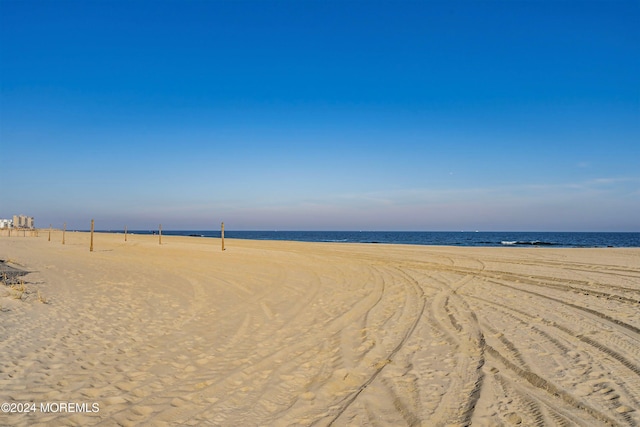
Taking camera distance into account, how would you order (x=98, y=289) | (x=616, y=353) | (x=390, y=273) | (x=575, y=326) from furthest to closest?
(x=390, y=273)
(x=98, y=289)
(x=575, y=326)
(x=616, y=353)

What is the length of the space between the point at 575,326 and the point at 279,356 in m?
5.57

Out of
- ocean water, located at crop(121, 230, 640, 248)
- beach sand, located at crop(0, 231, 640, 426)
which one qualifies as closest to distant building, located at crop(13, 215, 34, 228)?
ocean water, located at crop(121, 230, 640, 248)

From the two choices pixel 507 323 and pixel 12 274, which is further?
pixel 12 274

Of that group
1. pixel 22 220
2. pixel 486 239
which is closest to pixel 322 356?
pixel 486 239

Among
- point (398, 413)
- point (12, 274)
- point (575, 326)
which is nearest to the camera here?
point (398, 413)

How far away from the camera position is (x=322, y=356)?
19.4 ft

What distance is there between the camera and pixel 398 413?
4062 millimetres

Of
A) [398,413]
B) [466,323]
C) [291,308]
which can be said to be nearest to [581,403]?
[398,413]

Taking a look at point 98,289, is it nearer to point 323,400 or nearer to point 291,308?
point 291,308

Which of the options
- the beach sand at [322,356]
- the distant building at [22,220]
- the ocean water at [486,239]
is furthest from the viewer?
the distant building at [22,220]

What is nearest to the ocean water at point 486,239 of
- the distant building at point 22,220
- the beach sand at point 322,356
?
the beach sand at point 322,356

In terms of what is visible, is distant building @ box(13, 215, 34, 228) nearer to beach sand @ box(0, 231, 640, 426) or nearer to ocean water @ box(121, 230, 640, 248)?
ocean water @ box(121, 230, 640, 248)

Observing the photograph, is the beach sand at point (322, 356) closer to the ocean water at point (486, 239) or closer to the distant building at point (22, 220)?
the ocean water at point (486, 239)

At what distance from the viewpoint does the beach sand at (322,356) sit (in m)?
4.07
